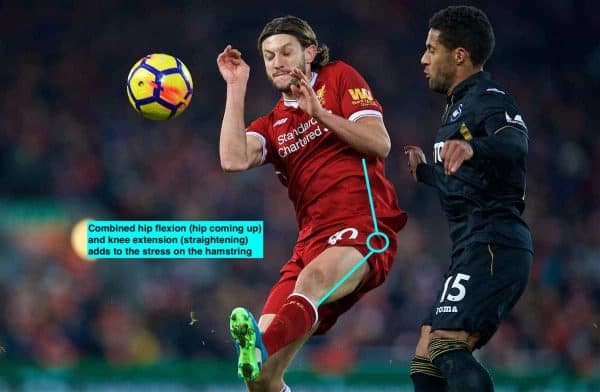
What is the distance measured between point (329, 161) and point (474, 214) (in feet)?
3.20

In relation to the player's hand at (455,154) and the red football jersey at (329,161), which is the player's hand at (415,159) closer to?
the red football jersey at (329,161)

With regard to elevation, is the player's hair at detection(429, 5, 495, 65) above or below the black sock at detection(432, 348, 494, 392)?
above

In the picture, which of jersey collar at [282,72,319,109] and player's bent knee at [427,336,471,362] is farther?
jersey collar at [282,72,319,109]

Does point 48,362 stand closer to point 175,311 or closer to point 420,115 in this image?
point 175,311

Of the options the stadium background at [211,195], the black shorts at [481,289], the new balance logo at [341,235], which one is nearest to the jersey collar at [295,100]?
the new balance logo at [341,235]

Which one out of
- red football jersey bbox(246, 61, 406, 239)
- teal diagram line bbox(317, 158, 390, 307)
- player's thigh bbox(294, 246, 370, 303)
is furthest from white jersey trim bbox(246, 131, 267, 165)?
player's thigh bbox(294, 246, 370, 303)

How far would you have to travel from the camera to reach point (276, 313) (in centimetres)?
481

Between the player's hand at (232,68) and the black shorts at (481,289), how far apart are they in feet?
5.09

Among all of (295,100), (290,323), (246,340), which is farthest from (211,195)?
(246,340)

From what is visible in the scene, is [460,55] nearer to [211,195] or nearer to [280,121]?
[280,121]

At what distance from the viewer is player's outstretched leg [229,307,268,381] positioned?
4.11 metres

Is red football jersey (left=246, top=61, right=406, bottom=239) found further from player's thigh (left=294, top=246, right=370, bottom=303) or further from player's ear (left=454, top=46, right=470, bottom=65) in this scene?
player's ear (left=454, top=46, right=470, bottom=65)

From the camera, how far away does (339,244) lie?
4770mm

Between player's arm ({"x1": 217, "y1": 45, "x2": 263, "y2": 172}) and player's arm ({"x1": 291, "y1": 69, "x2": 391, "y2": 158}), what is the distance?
360 mm
